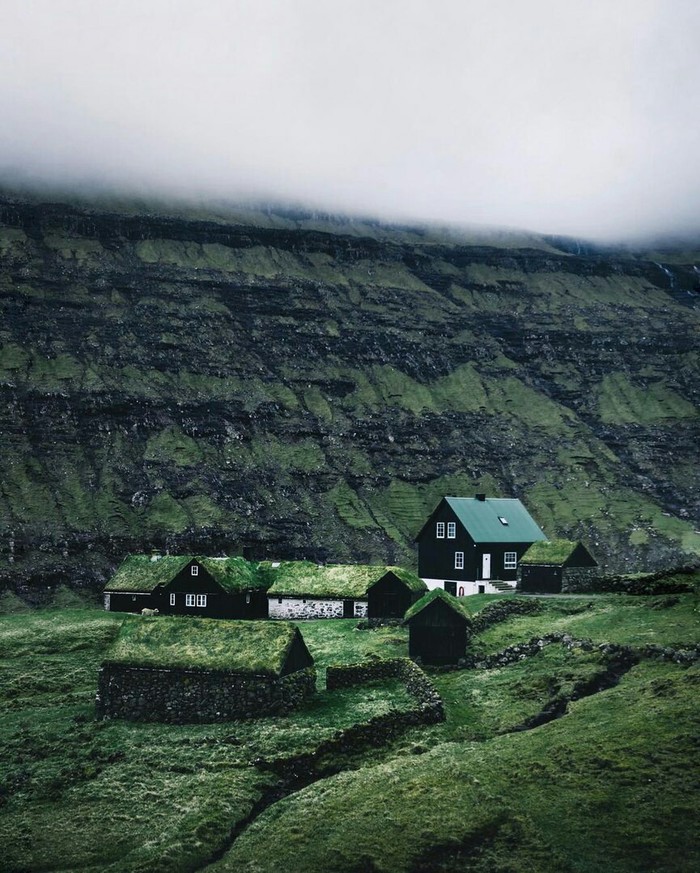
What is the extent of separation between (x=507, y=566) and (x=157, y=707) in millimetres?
49974

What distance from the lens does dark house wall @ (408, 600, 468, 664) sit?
52.1 m

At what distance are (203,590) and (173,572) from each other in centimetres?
581

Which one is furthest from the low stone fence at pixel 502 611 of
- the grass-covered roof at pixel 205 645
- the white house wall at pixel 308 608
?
the white house wall at pixel 308 608

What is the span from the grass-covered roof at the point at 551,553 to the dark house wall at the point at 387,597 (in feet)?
33.6

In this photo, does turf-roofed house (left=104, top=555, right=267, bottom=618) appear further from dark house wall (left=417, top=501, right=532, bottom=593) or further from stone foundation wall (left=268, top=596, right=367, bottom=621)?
dark house wall (left=417, top=501, right=532, bottom=593)

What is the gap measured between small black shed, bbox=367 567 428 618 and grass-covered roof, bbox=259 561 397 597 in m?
0.52

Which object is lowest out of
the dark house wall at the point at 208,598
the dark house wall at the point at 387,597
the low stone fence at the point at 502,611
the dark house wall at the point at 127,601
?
the dark house wall at the point at 127,601

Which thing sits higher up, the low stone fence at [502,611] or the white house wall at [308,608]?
the low stone fence at [502,611]

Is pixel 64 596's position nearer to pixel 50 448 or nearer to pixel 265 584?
pixel 50 448

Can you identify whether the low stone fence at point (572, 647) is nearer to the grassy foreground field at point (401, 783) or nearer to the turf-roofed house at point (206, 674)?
the grassy foreground field at point (401, 783)

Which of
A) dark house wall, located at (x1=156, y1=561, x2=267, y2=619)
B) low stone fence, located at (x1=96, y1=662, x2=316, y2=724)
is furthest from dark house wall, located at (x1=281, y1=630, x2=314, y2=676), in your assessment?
dark house wall, located at (x1=156, y1=561, x2=267, y2=619)

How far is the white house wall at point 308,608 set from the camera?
77.3 metres

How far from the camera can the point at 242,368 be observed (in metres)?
186

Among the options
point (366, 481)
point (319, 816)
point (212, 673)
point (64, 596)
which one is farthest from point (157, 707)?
point (366, 481)
